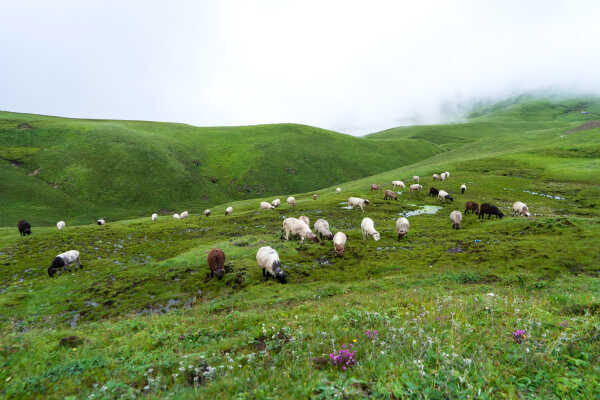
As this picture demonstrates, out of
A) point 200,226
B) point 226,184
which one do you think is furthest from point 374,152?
point 200,226

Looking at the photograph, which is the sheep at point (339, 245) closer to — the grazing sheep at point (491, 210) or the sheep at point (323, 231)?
the sheep at point (323, 231)

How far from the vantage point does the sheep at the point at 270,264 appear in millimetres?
16531

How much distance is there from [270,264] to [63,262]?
60.6ft

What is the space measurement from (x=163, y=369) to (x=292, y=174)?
292ft

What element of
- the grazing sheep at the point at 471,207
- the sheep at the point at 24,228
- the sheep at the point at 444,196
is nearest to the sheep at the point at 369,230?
the grazing sheep at the point at 471,207

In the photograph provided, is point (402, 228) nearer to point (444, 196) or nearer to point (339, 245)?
point (339, 245)

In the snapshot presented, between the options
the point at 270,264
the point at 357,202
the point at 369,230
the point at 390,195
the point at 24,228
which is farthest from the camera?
the point at 390,195

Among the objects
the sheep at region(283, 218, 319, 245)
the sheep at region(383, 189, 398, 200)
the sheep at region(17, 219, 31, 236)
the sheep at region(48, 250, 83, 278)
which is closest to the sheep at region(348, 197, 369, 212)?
the sheep at region(383, 189, 398, 200)

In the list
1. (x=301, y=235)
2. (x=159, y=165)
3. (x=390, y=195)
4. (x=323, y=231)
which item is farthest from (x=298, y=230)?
(x=159, y=165)

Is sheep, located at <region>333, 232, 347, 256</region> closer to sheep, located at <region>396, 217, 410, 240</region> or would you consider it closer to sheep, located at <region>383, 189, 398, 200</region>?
sheep, located at <region>396, 217, 410, 240</region>

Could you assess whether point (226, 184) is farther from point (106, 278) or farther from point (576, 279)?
point (576, 279)

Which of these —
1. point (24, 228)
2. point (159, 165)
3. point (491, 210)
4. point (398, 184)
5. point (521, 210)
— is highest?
point (159, 165)

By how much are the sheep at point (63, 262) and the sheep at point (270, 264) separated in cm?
1681

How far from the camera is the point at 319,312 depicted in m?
8.75
